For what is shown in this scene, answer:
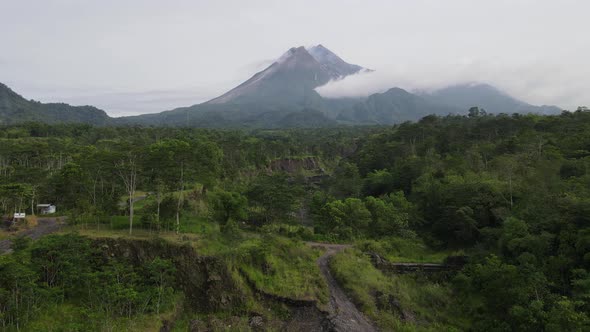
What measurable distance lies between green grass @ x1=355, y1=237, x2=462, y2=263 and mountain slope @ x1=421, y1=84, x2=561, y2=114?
148316mm

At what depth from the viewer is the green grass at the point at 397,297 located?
13094mm

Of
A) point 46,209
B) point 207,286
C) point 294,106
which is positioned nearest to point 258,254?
point 207,286

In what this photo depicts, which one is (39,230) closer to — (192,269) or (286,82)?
(192,269)

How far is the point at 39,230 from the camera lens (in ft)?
52.6

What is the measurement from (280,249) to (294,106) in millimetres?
139487

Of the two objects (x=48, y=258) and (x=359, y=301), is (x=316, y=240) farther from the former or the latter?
(x=48, y=258)

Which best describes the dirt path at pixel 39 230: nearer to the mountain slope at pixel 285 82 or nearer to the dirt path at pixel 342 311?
the dirt path at pixel 342 311

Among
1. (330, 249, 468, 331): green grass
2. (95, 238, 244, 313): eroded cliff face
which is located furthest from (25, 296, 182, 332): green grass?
(330, 249, 468, 331): green grass

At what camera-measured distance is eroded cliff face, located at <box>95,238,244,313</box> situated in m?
13.4

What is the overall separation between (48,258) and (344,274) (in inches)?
433

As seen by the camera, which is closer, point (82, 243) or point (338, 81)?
point (82, 243)

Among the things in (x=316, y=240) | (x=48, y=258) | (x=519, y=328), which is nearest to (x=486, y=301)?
(x=519, y=328)

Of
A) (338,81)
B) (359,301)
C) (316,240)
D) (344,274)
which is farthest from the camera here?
(338,81)

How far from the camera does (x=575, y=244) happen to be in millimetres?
12523
